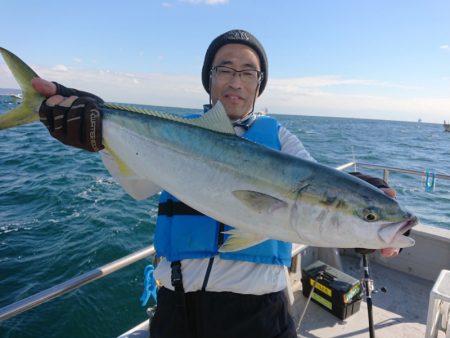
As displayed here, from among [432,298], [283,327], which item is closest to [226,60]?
[283,327]

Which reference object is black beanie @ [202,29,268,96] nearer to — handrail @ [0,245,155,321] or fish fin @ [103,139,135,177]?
fish fin @ [103,139,135,177]

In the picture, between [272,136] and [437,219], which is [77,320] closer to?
[272,136]

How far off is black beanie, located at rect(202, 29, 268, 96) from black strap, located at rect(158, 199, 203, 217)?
1646 mm

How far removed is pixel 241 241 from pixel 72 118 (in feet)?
5.60

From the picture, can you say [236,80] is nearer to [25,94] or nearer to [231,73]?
[231,73]

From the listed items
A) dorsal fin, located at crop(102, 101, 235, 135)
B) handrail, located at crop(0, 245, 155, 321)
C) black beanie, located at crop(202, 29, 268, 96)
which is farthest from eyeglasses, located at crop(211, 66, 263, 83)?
handrail, located at crop(0, 245, 155, 321)

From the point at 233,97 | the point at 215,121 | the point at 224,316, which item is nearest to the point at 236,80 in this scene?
the point at 233,97

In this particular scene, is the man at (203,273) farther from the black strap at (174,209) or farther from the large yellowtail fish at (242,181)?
the large yellowtail fish at (242,181)

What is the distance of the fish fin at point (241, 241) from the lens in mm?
2314

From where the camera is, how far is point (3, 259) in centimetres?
911

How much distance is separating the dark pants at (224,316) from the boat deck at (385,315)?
1.73 m

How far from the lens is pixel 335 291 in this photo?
5312mm

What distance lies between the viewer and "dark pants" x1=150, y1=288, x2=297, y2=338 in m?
2.59

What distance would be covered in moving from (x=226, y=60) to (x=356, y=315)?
4603 millimetres
